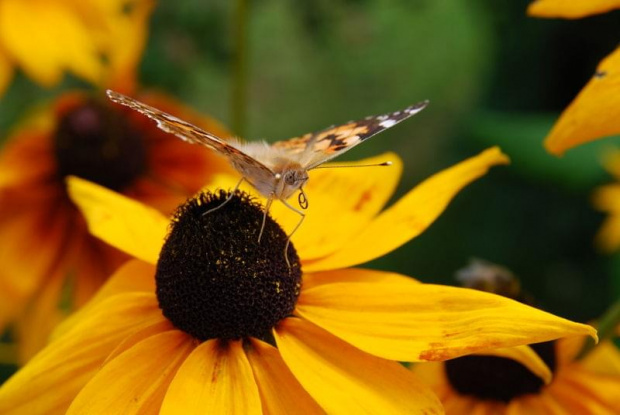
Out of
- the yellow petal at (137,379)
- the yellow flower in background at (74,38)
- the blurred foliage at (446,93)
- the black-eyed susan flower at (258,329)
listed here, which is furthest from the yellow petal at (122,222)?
the blurred foliage at (446,93)

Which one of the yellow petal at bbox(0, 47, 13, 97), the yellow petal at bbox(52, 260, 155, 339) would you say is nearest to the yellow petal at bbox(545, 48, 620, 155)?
the yellow petal at bbox(52, 260, 155, 339)

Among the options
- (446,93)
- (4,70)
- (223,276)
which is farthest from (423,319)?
(446,93)

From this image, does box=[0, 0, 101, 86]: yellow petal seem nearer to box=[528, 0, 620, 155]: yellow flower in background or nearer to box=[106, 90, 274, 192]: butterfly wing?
box=[106, 90, 274, 192]: butterfly wing

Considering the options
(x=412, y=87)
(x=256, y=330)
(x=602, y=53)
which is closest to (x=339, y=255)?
(x=256, y=330)

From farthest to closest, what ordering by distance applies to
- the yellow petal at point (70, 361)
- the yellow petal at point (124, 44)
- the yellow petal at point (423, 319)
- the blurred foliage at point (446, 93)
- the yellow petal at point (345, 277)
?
the blurred foliage at point (446, 93) → the yellow petal at point (124, 44) → the yellow petal at point (345, 277) → the yellow petal at point (70, 361) → the yellow petal at point (423, 319)

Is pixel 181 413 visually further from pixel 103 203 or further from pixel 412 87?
pixel 412 87

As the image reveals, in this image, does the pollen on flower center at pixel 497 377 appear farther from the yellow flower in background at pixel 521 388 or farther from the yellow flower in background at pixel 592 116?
the yellow flower in background at pixel 592 116

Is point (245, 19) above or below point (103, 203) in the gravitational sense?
above
